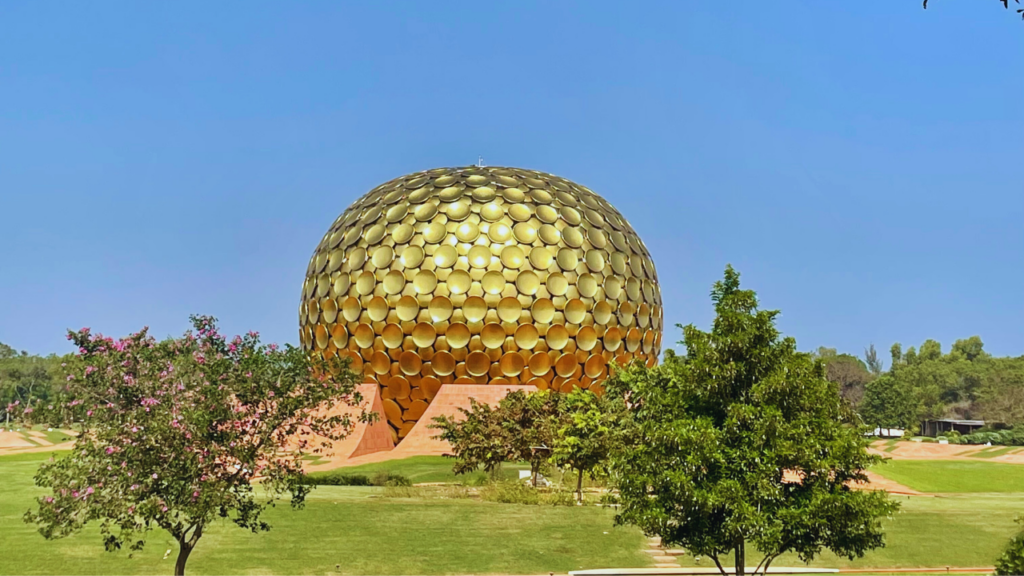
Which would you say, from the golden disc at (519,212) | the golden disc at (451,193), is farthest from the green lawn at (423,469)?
the golden disc at (451,193)

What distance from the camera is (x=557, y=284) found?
1172 inches

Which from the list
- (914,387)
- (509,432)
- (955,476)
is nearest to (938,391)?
(914,387)

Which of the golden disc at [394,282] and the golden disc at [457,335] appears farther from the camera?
the golden disc at [394,282]

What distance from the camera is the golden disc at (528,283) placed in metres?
29.4


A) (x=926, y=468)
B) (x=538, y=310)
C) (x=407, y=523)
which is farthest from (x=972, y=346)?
(x=407, y=523)

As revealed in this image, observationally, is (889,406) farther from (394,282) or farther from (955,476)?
(394,282)

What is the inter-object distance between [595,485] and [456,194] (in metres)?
12.5

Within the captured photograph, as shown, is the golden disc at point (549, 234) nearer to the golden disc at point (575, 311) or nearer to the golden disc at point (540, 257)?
the golden disc at point (540, 257)

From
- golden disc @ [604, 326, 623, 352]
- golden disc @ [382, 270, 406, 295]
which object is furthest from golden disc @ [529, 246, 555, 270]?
golden disc @ [382, 270, 406, 295]

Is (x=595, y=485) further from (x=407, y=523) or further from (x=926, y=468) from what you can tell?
(x=926, y=468)

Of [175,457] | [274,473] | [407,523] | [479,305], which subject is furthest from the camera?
[479,305]

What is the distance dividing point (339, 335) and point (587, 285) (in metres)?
8.96

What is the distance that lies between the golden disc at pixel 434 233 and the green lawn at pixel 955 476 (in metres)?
15.5

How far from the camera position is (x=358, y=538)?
14.3 m
